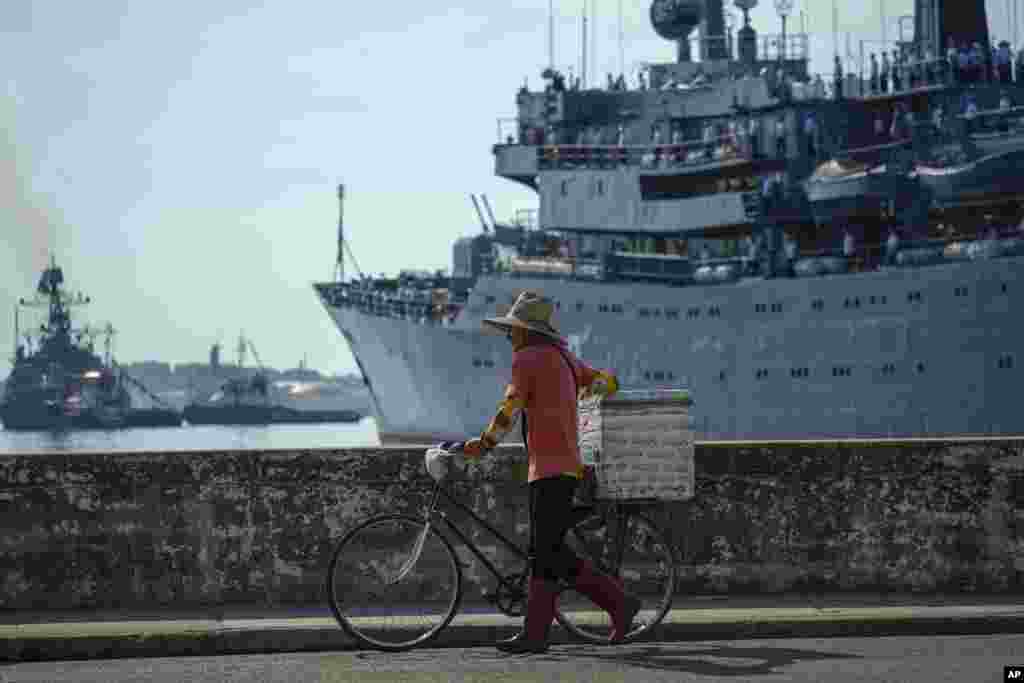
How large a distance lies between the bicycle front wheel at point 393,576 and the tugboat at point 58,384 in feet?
518

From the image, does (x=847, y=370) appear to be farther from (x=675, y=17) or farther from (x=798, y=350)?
(x=675, y=17)

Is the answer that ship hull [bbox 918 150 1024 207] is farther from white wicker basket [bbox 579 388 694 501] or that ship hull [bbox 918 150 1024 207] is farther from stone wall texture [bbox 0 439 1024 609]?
white wicker basket [bbox 579 388 694 501]

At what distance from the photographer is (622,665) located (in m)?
8.81

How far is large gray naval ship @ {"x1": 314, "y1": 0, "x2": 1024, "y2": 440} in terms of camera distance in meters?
54.8

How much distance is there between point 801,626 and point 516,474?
1.93 meters

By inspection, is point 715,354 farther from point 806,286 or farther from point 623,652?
point 623,652

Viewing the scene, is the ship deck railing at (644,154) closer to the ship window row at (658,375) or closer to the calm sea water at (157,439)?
the ship window row at (658,375)

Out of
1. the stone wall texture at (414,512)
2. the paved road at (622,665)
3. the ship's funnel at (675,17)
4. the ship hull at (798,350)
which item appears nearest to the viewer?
the paved road at (622,665)

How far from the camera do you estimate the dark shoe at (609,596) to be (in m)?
9.24

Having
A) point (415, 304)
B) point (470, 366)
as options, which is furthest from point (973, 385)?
point (415, 304)

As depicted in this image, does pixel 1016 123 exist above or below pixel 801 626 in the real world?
above

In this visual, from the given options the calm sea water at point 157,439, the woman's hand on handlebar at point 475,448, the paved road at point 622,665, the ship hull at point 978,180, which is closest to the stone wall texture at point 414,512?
the paved road at point 622,665

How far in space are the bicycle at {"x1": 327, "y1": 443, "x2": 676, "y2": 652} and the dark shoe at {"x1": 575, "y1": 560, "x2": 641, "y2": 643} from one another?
0.14m

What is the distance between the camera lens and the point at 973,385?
178ft
